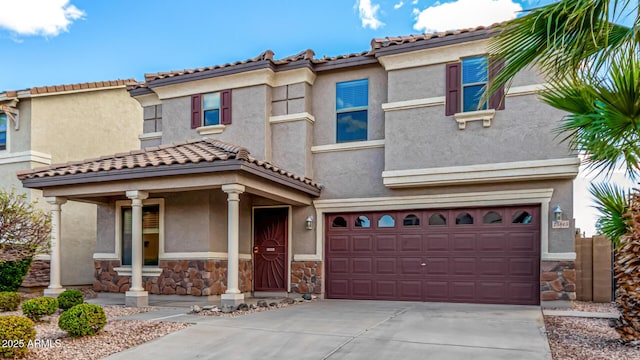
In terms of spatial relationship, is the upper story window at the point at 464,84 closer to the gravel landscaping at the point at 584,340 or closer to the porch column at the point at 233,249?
the gravel landscaping at the point at 584,340

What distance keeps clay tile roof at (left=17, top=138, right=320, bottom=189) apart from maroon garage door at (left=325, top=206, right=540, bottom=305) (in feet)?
5.85

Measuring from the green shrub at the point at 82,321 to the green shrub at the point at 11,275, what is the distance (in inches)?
295

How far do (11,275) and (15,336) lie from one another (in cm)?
885

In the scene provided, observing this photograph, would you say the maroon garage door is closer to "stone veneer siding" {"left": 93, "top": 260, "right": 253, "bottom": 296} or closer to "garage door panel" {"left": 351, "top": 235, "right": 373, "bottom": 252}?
"garage door panel" {"left": 351, "top": 235, "right": 373, "bottom": 252}

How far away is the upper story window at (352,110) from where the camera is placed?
1292 cm

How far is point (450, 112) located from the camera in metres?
11.6

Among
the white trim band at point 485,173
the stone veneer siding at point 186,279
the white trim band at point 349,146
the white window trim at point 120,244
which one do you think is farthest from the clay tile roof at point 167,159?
the stone veneer siding at point 186,279

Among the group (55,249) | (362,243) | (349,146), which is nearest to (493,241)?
(362,243)

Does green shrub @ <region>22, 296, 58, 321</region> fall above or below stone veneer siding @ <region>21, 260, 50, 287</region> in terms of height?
above

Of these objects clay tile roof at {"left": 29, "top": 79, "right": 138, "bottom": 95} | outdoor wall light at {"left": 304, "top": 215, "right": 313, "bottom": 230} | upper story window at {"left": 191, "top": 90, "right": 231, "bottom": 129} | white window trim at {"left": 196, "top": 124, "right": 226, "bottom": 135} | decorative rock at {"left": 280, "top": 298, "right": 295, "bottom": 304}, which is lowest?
decorative rock at {"left": 280, "top": 298, "right": 295, "bottom": 304}

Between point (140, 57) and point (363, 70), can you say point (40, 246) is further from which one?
point (140, 57)

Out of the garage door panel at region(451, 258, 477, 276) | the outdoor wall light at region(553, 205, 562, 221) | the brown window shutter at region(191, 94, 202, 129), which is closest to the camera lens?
the outdoor wall light at region(553, 205, 562, 221)

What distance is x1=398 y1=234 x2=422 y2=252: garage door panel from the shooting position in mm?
12242

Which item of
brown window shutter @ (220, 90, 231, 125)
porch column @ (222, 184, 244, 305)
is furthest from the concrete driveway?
brown window shutter @ (220, 90, 231, 125)
